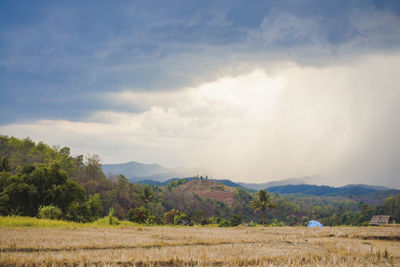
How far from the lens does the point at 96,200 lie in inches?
1479

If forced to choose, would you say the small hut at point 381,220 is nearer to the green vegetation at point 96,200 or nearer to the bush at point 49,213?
the green vegetation at point 96,200

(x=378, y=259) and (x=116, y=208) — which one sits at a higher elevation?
(x=378, y=259)

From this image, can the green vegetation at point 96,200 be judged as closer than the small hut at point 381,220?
Yes

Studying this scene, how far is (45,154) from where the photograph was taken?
120 meters

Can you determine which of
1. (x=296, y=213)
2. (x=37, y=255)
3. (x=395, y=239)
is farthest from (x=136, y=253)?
(x=296, y=213)

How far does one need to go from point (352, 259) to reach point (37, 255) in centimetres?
1119

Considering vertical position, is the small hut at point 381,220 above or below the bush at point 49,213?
below

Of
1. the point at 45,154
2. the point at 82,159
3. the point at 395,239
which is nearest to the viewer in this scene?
the point at 395,239

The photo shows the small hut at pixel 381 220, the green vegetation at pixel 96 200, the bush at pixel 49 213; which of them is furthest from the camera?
the small hut at pixel 381 220

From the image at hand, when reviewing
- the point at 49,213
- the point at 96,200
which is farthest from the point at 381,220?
the point at 49,213

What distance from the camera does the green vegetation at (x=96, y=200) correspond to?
33.0 metres

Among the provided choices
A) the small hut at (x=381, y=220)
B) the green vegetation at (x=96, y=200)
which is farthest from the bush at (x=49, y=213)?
the small hut at (x=381, y=220)

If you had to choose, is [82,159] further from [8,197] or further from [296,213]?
[296,213]

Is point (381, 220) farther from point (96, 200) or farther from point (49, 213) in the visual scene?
point (49, 213)
